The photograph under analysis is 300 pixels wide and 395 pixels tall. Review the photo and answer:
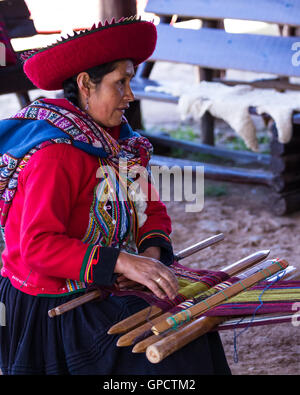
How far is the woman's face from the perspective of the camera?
1.97 metres

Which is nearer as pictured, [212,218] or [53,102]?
[53,102]

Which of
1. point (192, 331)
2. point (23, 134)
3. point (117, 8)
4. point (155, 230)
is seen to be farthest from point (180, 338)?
point (117, 8)

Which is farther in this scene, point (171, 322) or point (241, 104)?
point (241, 104)

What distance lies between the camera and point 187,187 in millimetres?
5188

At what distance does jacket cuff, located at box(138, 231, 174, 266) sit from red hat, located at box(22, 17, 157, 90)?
667 millimetres

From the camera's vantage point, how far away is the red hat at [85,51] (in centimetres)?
186

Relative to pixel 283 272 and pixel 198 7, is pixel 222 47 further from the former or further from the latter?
pixel 283 272

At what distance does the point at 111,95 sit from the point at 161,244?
0.59m

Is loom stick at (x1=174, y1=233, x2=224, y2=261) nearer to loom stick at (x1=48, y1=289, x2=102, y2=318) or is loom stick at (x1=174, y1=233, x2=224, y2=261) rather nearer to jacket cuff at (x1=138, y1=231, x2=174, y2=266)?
jacket cuff at (x1=138, y1=231, x2=174, y2=266)

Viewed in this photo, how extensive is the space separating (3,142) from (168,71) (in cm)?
900

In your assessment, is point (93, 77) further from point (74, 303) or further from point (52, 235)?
point (74, 303)

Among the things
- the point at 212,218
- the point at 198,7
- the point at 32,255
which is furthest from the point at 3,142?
the point at 198,7

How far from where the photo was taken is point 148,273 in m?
1.81

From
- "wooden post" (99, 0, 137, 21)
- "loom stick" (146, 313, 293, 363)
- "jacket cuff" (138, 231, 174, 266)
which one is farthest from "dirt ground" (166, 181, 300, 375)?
"wooden post" (99, 0, 137, 21)
